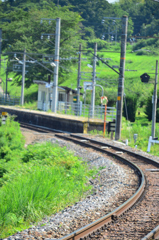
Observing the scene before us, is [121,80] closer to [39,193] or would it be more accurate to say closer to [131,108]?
[39,193]

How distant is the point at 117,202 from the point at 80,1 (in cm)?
9020

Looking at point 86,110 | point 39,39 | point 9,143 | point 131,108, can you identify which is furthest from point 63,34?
point 9,143

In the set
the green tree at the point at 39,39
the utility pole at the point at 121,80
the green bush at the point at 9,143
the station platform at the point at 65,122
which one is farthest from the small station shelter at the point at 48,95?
the green bush at the point at 9,143

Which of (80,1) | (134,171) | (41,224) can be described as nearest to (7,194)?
(41,224)

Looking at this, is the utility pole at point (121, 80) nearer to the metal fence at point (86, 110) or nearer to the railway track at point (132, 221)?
the metal fence at point (86, 110)

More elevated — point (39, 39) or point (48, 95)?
point (39, 39)

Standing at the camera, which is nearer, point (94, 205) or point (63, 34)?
point (94, 205)

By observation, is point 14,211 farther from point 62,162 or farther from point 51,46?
point 51,46

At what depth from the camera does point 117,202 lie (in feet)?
28.0

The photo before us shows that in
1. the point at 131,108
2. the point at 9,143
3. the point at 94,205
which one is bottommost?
the point at 94,205

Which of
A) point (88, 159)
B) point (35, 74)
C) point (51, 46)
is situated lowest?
point (88, 159)

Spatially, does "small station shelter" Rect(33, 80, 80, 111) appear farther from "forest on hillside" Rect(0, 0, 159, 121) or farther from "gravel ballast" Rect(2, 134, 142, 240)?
"gravel ballast" Rect(2, 134, 142, 240)

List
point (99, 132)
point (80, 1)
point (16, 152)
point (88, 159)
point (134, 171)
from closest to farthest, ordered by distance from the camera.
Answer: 1. point (134, 171)
2. point (88, 159)
3. point (16, 152)
4. point (99, 132)
5. point (80, 1)

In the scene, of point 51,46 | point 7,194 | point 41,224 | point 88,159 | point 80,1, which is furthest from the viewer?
point 80,1
